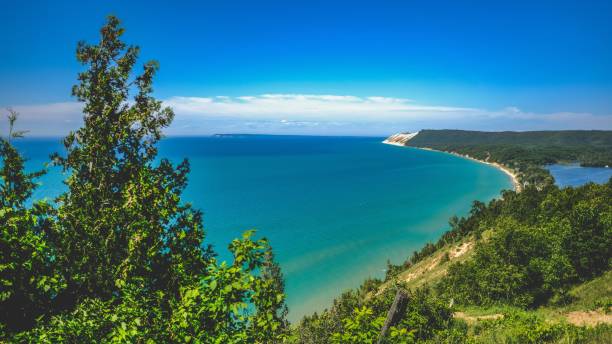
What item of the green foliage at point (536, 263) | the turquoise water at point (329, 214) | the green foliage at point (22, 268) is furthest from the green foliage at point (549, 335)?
the green foliage at point (536, 263)

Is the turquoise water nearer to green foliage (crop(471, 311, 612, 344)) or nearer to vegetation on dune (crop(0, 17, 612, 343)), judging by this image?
vegetation on dune (crop(0, 17, 612, 343))

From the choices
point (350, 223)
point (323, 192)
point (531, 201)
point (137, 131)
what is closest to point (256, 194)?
point (323, 192)

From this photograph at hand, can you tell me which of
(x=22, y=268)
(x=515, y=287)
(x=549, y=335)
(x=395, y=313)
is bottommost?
(x=515, y=287)

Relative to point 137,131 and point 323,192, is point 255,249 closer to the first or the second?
point 137,131

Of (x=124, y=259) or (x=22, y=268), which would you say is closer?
(x=22, y=268)

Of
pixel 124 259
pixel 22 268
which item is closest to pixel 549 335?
pixel 124 259

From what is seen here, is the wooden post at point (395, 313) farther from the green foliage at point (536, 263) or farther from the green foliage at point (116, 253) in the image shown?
the green foliage at point (536, 263)

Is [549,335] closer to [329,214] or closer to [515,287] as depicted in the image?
[515,287]

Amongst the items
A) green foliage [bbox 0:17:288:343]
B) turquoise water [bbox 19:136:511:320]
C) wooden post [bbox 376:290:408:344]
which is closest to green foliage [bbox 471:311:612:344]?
wooden post [bbox 376:290:408:344]
